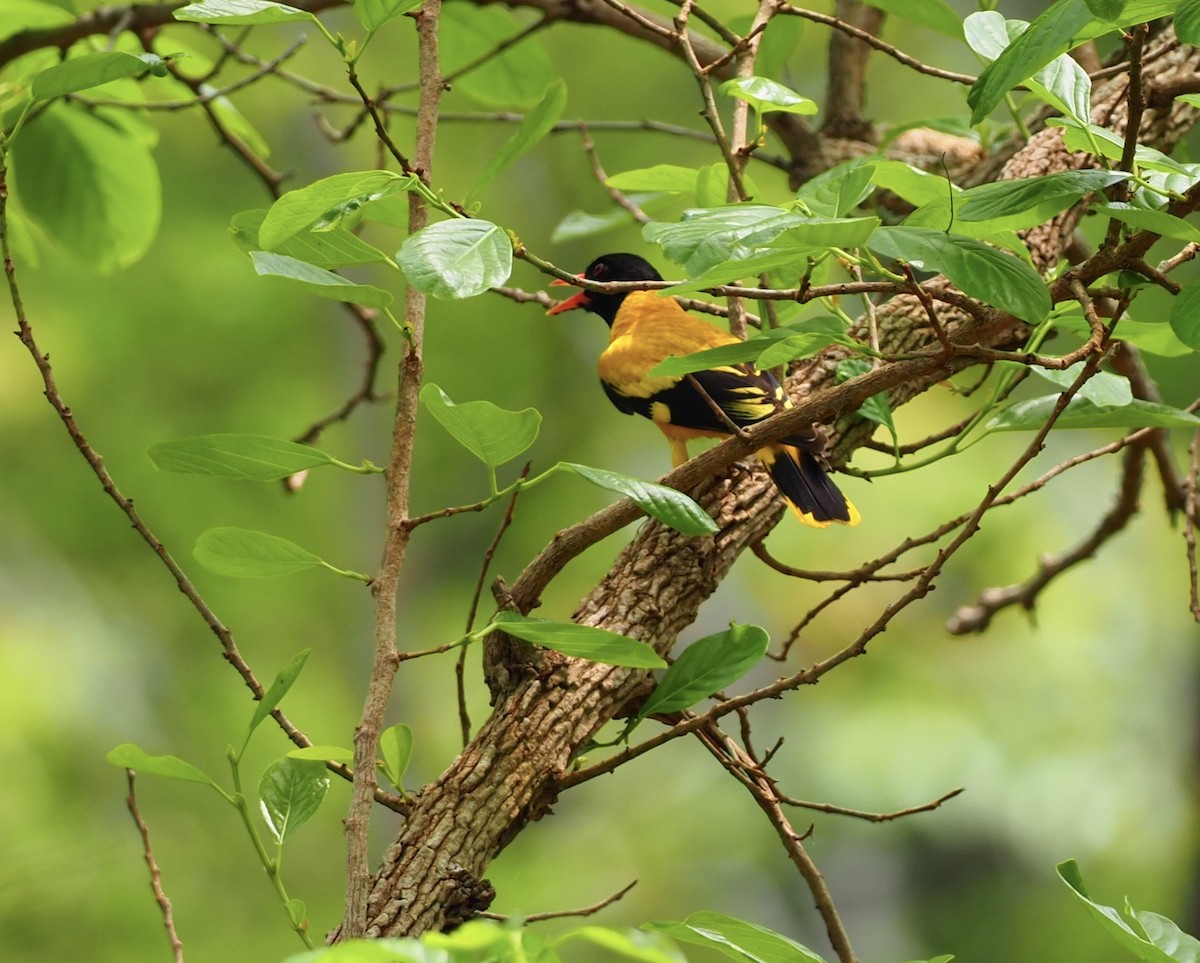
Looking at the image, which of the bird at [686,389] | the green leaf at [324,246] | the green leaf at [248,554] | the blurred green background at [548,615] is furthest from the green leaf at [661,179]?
the blurred green background at [548,615]

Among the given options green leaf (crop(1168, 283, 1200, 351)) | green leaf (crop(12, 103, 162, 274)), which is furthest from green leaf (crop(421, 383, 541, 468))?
green leaf (crop(12, 103, 162, 274))

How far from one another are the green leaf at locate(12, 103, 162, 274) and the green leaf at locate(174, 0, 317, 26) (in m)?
0.87

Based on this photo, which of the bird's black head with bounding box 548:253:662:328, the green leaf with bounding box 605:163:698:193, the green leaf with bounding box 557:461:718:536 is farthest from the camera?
the bird's black head with bounding box 548:253:662:328

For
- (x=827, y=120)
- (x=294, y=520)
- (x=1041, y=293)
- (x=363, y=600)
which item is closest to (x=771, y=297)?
(x=1041, y=293)

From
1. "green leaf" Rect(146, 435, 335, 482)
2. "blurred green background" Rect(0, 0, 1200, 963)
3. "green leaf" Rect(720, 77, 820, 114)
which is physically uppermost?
"green leaf" Rect(720, 77, 820, 114)

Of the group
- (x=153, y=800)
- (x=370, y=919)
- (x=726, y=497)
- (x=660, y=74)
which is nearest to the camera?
(x=370, y=919)

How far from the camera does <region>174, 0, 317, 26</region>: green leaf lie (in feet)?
2.08

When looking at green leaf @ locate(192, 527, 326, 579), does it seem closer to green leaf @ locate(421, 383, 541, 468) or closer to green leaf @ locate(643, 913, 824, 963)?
green leaf @ locate(421, 383, 541, 468)

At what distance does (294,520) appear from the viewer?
164 inches

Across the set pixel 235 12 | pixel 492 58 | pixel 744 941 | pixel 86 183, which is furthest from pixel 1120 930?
pixel 86 183

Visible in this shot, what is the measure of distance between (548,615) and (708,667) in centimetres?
284

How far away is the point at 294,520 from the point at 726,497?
3317 millimetres

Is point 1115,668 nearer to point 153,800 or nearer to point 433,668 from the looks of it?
point 433,668

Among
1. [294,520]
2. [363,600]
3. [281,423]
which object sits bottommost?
[363,600]
